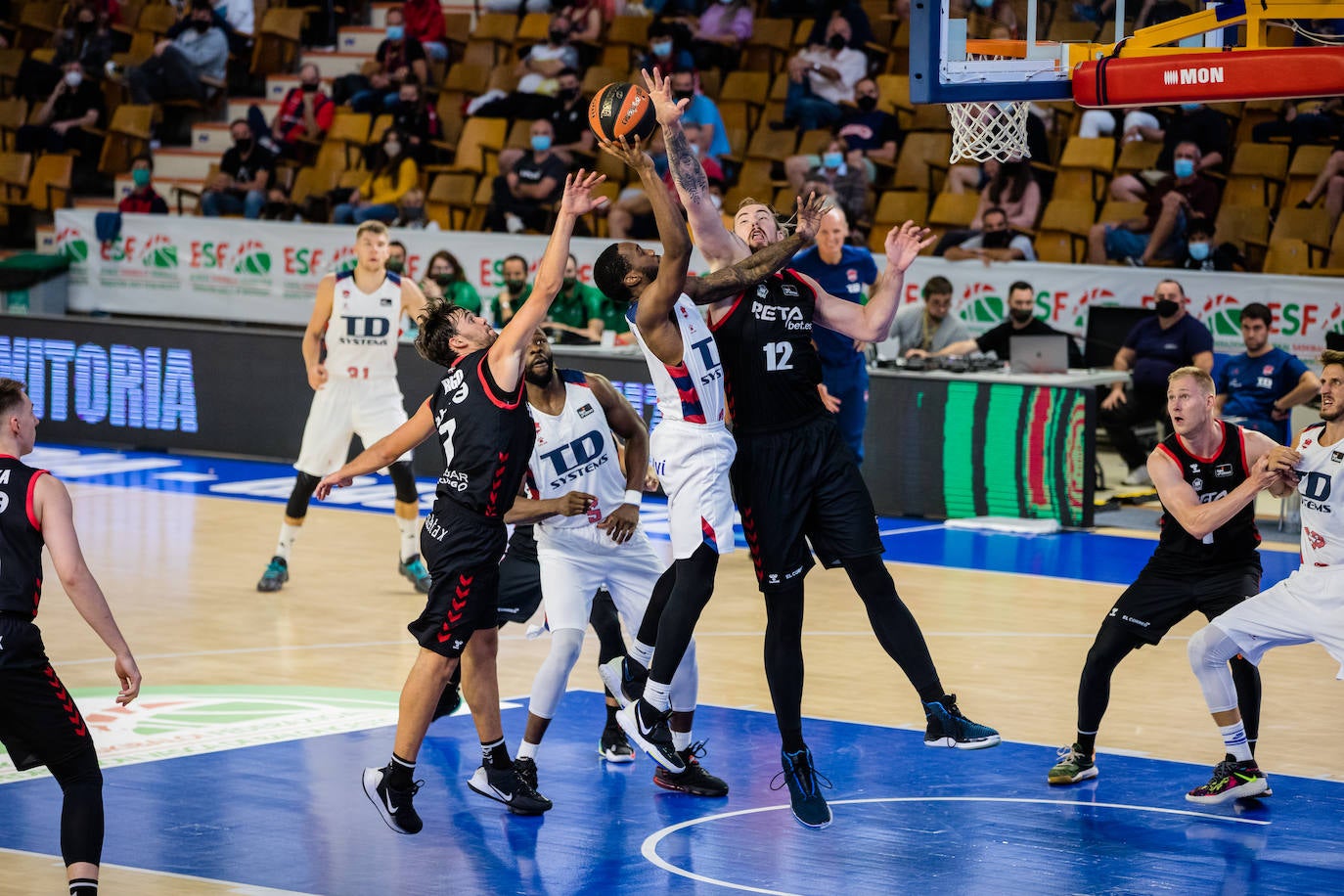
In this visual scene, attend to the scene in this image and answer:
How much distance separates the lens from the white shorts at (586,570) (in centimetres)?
761

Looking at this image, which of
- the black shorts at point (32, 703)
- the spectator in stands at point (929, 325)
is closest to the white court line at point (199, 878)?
the black shorts at point (32, 703)

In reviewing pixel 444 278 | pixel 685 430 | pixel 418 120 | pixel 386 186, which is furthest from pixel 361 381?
pixel 418 120

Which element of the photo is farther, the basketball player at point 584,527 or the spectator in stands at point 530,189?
the spectator in stands at point 530,189

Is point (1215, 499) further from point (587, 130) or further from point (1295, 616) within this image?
point (587, 130)

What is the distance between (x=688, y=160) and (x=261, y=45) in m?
18.3

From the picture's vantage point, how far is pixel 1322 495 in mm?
7203

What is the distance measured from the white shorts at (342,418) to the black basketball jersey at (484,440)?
17.4 feet

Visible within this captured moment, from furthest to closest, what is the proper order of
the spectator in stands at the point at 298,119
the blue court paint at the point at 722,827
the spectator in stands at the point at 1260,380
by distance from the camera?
1. the spectator in stands at the point at 298,119
2. the spectator in stands at the point at 1260,380
3. the blue court paint at the point at 722,827

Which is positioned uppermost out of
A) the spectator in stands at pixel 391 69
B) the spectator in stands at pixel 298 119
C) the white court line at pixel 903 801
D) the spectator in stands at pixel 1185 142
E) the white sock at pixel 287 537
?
the spectator in stands at pixel 391 69

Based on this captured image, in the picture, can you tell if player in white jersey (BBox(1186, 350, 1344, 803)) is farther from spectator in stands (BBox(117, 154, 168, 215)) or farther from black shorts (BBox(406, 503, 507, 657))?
spectator in stands (BBox(117, 154, 168, 215))

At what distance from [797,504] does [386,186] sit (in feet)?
46.5

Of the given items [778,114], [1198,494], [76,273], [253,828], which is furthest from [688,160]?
[76,273]

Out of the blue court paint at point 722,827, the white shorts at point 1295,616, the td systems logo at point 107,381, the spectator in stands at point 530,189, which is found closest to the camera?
the blue court paint at point 722,827

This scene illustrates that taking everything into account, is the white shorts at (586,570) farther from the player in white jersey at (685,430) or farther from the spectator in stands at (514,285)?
the spectator in stands at (514,285)
